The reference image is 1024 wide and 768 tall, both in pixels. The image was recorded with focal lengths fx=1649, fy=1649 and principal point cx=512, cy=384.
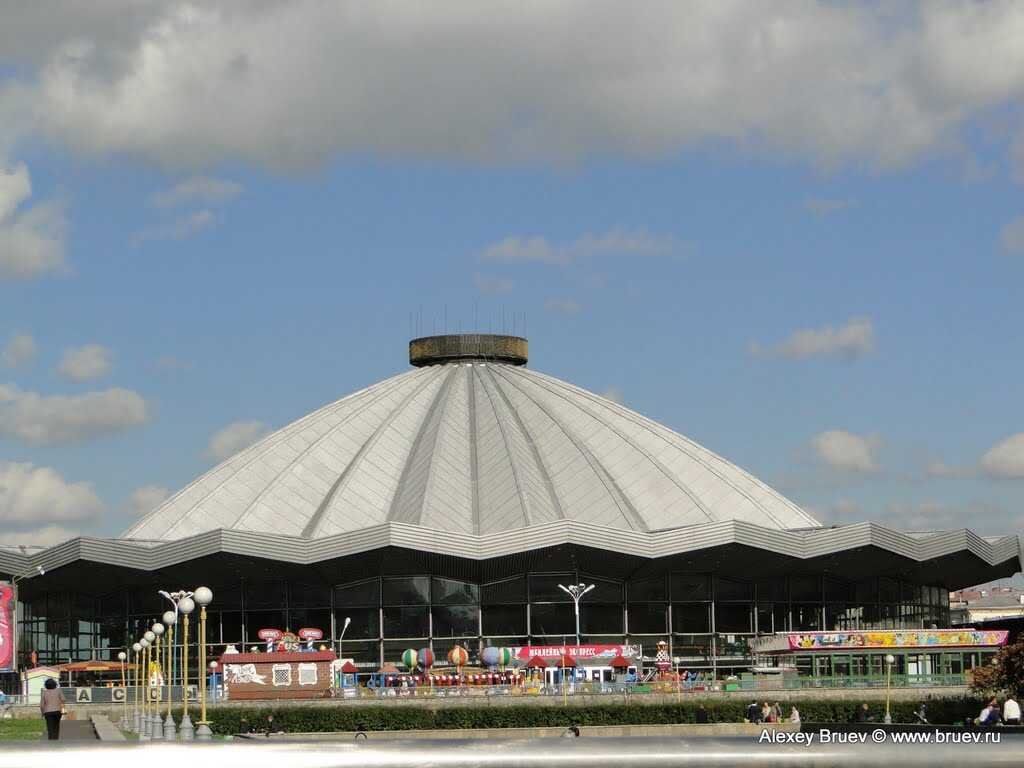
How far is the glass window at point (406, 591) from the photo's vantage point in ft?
285

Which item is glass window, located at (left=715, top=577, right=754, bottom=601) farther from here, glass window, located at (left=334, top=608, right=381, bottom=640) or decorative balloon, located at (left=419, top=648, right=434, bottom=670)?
glass window, located at (left=334, top=608, right=381, bottom=640)

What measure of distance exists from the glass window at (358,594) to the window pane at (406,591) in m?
0.46

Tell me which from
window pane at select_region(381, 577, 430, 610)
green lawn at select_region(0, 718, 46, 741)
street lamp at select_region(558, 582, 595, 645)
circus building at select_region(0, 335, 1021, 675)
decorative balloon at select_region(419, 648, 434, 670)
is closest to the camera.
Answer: green lawn at select_region(0, 718, 46, 741)

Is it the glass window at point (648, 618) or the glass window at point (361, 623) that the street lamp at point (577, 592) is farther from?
the glass window at point (361, 623)

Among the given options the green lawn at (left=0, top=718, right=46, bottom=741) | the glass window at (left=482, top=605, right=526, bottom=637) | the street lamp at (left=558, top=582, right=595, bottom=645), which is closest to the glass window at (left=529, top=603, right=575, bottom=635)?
the glass window at (left=482, top=605, right=526, bottom=637)

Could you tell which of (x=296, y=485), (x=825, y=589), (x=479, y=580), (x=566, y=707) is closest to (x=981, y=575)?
(x=825, y=589)

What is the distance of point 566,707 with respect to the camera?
60.7 meters

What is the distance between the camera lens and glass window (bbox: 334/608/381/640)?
86500 mm

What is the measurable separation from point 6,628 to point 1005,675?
48.2 meters

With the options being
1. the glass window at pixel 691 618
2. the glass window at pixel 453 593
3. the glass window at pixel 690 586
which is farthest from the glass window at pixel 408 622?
the glass window at pixel 690 586

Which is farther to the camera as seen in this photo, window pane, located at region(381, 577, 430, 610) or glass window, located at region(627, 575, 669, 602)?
glass window, located at region(627, 575, 669, 602)

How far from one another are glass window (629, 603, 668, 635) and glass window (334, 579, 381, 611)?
13571 millimetres

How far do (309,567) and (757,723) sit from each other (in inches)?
1402

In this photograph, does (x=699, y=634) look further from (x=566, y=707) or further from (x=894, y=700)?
(x=566, y=707)
